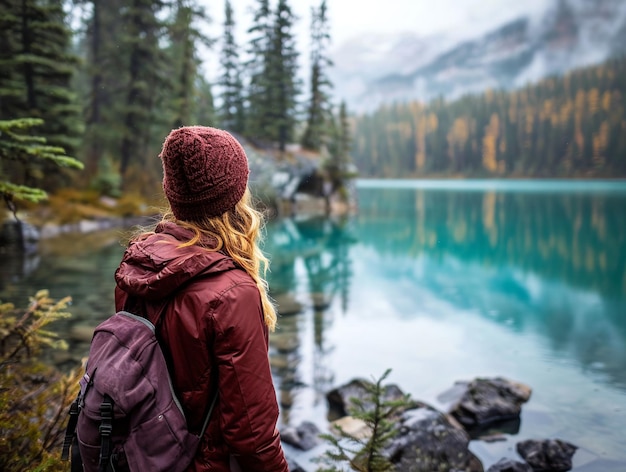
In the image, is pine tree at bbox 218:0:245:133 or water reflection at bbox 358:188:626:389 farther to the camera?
pine tree at bbox 218:0:245:133

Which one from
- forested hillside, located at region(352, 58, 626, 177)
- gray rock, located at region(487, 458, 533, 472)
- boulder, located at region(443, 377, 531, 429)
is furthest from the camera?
forested hillside, located at region(352, 58, 626, 177)

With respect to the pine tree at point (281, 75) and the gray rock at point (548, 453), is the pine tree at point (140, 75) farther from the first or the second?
the gray rock at point (548, 453)

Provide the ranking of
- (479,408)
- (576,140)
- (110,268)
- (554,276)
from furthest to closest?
(576,140), (554,276), (110,268), (479,408)

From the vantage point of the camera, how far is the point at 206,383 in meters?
1.62

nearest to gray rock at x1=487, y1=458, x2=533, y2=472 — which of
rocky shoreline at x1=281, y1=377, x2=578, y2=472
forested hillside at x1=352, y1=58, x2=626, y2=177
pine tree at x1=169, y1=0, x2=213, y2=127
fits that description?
rocky shoreline at x1=281, y1=377, x2=578, y2=472

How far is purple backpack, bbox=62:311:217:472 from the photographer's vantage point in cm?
145

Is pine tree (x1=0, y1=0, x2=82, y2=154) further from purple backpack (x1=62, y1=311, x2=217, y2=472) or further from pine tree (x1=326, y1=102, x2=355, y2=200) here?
pine tree (x1=326, y1=102, x2=355, y2=200)

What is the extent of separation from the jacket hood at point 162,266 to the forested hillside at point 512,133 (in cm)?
6171

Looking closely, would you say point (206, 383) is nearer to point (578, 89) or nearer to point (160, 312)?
point (160, 312)

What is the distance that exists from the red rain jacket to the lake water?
4.22 m

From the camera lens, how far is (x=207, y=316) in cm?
153

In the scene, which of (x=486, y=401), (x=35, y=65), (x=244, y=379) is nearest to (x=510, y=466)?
→ (x=486, y=401)

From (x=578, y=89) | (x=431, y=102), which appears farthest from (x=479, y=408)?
(x=431, y=102)

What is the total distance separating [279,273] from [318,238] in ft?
27.4
